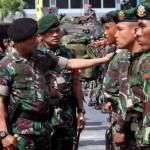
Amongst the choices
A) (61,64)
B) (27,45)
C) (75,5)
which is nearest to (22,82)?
(27,45)

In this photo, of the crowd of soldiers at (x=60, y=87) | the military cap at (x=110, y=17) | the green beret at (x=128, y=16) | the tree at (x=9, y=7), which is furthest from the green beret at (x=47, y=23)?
the tree at (x=9, y=7)

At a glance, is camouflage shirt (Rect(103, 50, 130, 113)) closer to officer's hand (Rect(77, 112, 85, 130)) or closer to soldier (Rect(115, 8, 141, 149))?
officer's hand (Rect(77, 112, 85, 130))

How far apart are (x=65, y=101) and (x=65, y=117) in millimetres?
183

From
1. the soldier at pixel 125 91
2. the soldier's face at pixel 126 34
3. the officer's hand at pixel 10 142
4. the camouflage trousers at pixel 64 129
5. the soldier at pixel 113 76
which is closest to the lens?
the soldier at pixel 125 91

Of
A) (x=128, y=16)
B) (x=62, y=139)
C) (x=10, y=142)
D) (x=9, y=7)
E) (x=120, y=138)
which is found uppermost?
(x=128, y=16)

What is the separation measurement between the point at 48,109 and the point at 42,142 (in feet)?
0.92

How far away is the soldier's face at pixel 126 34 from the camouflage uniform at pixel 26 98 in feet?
2.50

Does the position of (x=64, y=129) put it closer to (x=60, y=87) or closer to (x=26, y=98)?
(x=60, y=87)

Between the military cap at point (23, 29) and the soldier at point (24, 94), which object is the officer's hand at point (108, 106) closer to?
the soldier at point (24, 94)

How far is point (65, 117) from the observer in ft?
20.9

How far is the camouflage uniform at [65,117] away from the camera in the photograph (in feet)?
20.5

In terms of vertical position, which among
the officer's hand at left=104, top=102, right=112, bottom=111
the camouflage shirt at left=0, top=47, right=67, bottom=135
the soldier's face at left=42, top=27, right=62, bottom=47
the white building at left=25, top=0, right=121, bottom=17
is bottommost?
the white building at left=25, top=0, right=121, bottom=17

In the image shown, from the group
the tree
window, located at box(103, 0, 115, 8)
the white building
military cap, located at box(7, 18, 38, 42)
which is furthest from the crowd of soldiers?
window, located at box(103, 0, 115, 8)

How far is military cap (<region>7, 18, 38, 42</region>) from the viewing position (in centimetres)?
539
